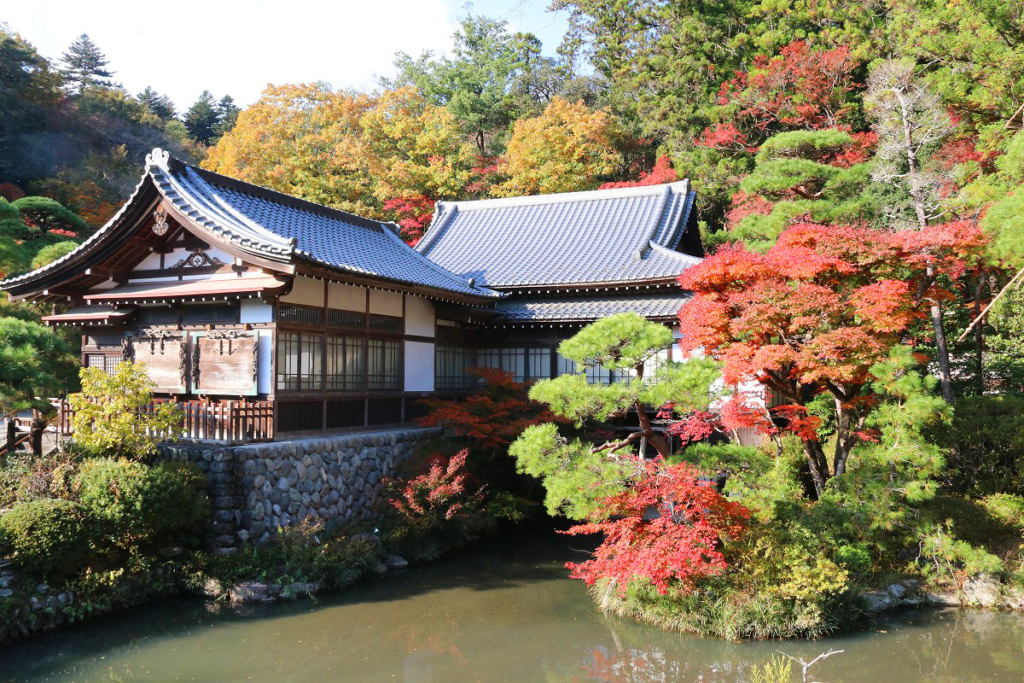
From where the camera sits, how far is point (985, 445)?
11570 mm

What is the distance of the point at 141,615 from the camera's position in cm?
970

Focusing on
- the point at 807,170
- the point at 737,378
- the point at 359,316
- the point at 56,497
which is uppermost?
the point at 807,170

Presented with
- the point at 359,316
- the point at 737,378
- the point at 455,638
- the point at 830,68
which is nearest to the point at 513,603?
the point at 455,638

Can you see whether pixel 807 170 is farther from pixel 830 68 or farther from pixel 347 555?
pixel 347 555

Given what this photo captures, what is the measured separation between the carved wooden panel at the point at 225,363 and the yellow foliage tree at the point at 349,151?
1631cm

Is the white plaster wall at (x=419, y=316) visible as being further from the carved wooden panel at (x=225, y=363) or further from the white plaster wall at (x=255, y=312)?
the carved wooden panel at (x=225, y=363)

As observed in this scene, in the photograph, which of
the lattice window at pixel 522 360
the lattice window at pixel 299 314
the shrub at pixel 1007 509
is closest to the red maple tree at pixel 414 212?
the lattice window at pixel 522 360

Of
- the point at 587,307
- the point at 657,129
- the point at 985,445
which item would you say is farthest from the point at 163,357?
the point at 657,129

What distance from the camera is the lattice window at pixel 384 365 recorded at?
13.9m

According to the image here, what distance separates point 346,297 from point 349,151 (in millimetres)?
17152

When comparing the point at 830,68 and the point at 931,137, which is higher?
the point at 830,68

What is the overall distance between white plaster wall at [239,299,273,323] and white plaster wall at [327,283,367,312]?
126cm

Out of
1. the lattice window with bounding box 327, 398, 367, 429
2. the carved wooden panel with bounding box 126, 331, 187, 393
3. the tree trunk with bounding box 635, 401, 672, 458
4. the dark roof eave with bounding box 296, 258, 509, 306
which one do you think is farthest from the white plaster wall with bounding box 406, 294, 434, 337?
the tree trunk with bounding box 635, 401, 672, 458

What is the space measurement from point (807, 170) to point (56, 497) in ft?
54.7
